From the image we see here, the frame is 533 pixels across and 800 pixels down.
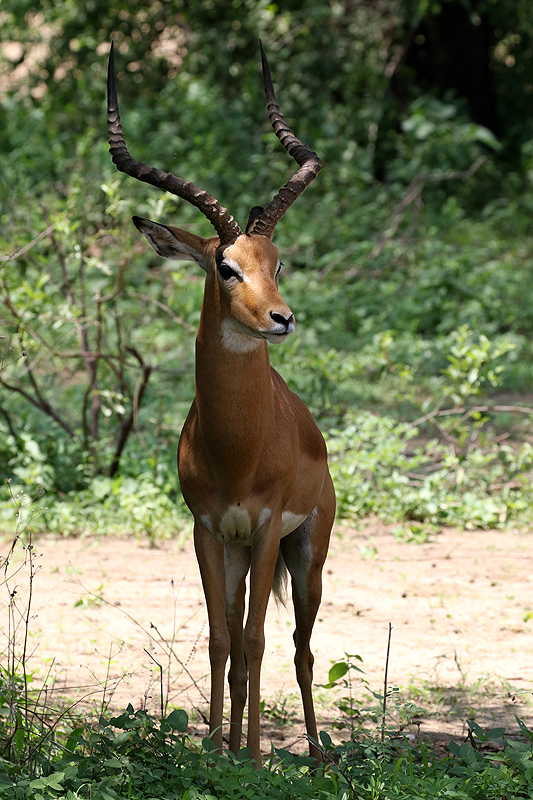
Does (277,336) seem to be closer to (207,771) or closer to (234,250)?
(234,250)

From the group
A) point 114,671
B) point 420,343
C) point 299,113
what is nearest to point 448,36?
point 299,113

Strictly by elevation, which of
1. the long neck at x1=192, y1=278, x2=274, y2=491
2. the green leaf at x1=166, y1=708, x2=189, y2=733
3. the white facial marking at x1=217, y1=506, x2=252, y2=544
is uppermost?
the long neck at x1=192, y1=278, x2=274, y2=491

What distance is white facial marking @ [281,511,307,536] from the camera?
3654 mm

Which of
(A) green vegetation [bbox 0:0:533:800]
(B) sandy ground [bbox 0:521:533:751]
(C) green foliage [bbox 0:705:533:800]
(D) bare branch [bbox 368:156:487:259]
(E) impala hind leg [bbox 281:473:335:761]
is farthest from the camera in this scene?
(D) bare branch [bbox 368:156:487:259]

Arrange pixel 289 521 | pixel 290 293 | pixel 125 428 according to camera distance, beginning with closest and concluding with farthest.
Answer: pixel 289 521 → pixel 125 428 → pixel 290 293

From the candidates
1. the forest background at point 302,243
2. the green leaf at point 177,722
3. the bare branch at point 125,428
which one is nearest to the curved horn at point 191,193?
the green leaf at point 177,722

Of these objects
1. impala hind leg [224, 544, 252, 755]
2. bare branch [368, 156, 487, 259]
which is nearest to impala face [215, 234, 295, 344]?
impala hind leg [224, 544, 252, 755]

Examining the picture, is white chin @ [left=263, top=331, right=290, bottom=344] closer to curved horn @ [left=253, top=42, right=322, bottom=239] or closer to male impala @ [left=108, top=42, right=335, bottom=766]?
male impala @ [left=108, top=42, right=335, bottom=766]

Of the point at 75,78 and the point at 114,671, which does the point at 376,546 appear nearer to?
the point at 114,671

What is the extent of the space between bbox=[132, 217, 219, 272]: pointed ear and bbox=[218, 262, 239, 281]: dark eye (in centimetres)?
17

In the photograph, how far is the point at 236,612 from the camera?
147 inches

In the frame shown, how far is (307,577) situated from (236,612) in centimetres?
Answer: 36

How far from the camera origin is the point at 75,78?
597 inches

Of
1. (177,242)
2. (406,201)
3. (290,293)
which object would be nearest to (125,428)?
(177,242)
